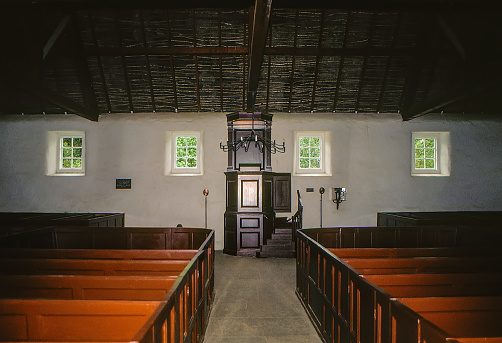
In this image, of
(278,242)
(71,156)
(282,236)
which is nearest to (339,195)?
(282,236)

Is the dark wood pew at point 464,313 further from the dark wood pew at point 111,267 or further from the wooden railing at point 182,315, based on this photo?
the dark wood pew at point 111,267

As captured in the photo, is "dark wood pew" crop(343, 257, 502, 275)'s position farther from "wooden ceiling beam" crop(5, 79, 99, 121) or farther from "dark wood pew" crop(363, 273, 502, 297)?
"wooden ceiling beam" crop(5, 79, 99, 121)

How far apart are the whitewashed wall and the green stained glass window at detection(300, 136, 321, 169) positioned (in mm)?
420

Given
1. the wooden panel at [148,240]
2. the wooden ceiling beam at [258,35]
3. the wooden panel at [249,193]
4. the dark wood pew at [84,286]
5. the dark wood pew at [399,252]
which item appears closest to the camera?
the dark wood pew at [84,286]

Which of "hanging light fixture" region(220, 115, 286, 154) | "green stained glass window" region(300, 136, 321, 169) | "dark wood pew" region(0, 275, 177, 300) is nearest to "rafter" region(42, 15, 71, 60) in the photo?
"hanging light fixture" region(220, 115, 286, 154)

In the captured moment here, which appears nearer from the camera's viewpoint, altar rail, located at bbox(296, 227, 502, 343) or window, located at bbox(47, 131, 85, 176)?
altar rail, located at bbox(296, 227, 502, 343)

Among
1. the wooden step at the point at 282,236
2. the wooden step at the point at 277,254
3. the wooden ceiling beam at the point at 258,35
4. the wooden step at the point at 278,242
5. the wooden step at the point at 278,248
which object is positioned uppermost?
the wooden ceiling beam at the point at 258,35

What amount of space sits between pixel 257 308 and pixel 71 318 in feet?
9.10

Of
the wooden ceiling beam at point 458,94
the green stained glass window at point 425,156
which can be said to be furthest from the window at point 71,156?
the green stained glass window at point 425,156

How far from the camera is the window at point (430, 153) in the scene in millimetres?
9391

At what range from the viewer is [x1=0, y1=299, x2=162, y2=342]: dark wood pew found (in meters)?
2.19

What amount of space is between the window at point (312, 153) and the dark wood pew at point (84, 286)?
6.96 meters

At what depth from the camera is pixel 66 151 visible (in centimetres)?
941

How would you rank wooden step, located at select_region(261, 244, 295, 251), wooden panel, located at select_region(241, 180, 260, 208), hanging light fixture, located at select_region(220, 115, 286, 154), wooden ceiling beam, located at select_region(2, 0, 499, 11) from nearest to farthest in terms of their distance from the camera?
wooden ceiling beam, located at select_region(2, 0, 499, 11)
wooden step, located at select_region(261, 244, 295, 251)
wooden panel, located at select_region(241, 180, 260, 208)
hanging light fixture, located at select_region(220, 115, 286, 154)
